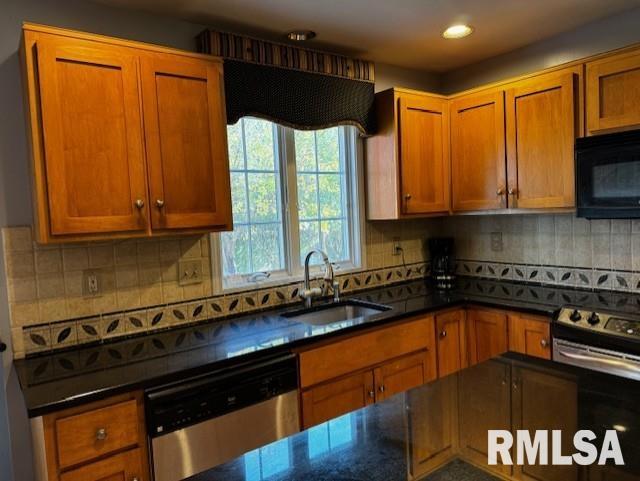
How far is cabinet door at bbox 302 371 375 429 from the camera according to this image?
2.17m

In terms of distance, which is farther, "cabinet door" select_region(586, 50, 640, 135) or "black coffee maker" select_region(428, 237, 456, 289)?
"black coffee maker" select_region(428, 237, 456, 289)

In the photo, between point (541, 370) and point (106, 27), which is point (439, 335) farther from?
point (106, 27)

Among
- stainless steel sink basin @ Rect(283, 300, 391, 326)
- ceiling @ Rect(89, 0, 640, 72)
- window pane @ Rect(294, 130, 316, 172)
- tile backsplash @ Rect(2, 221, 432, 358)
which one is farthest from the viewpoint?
window pane @ Rect(294, 130, 316, 172)

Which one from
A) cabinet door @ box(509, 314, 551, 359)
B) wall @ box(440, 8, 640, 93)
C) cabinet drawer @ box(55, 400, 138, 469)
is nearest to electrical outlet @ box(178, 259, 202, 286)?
cabinet drawer @ box(55, 400, 138, 469)

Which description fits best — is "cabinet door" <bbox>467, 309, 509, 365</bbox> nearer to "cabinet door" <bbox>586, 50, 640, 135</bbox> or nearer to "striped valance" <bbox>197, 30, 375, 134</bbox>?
"cabinet door" <bbox>586, 50, 640, 135</bbox>

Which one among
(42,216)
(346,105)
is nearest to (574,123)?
(346,105)

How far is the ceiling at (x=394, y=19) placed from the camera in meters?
2.26

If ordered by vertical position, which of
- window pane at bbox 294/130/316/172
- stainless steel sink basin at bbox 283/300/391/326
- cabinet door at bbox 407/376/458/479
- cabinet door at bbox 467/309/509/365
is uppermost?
window pane at bbox 294/130/316/172

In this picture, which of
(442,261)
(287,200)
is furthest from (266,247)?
(442,261)

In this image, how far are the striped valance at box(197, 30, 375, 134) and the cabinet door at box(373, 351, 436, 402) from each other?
4.66ft

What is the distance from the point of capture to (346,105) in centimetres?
289

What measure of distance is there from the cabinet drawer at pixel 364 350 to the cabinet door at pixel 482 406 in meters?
0.82

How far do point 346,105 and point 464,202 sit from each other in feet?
3.32

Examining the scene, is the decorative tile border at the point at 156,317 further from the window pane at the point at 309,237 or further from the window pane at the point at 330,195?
the window pane at the point at 330,195
